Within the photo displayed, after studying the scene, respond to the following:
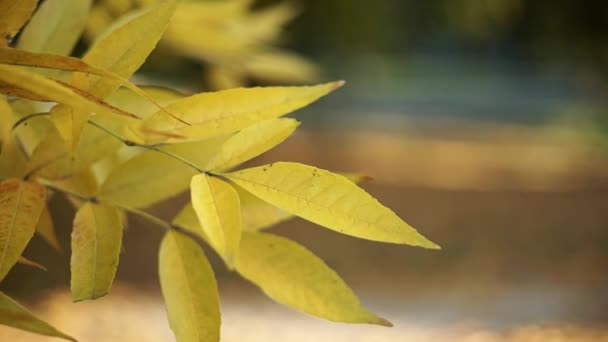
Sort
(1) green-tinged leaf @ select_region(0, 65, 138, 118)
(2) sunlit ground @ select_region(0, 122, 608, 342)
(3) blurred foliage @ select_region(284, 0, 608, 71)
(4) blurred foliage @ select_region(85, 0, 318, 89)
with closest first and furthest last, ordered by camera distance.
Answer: (1) green-tinged leaf @ select_region(0, 65, 138, 118) → (4) blurred foliage @ select_region(85, 0, 318, 89) → (2) sunlit ground @ select_region(0, 122, 608, 342) → (3) blurred foliage @ select_region(284, 0, 608, 71)

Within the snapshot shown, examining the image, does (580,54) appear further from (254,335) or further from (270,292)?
(270,292)

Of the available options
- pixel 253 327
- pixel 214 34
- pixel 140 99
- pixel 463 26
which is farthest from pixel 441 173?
pixel 140 99

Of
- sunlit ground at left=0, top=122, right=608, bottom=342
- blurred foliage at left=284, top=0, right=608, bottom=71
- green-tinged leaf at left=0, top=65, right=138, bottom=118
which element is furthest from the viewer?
blurred foliage at left=284, top=0, right=608, bottom=71

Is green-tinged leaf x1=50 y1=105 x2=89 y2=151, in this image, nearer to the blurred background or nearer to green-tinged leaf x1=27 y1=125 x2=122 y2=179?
green-tinged leaf x1=27 y1=125 x2=122 y2=179

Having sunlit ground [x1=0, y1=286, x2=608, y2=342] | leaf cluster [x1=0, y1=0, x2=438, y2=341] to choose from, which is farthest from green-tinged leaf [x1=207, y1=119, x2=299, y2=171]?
sunlit ground [x1=0, y1=286, x2=608, y2=342]

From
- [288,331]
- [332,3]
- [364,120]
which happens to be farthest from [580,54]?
[288,331]

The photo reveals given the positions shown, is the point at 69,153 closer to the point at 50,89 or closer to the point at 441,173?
the point at 50,89

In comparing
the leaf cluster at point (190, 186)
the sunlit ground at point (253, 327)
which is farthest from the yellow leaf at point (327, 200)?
the sunlit ground at point (253, 327)
